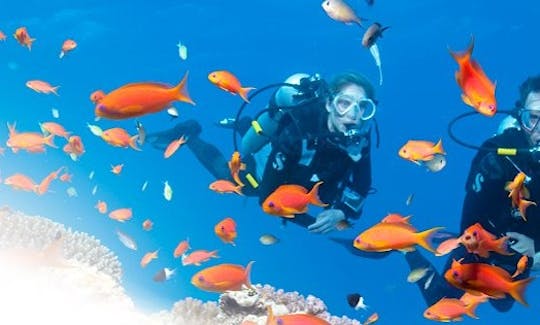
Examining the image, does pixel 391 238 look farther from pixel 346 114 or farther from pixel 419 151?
pixel 346 114

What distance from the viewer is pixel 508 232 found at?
22.2 feet

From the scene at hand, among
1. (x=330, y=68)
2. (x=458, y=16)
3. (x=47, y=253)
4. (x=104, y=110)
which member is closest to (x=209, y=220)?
(x=330, y=68)

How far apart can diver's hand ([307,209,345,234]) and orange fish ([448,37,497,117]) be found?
2.45m

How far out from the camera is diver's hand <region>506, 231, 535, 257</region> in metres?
6.46

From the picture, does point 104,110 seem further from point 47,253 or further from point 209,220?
point 209,220

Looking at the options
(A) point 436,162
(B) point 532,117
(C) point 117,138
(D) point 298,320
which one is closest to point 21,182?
(C) point 117,138

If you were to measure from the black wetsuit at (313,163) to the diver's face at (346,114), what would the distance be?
4.4 inches

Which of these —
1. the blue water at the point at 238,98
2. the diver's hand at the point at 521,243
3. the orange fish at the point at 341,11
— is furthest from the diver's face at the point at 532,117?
the blue water at the point at 238,98

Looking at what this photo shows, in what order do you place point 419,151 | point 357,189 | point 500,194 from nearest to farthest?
1. point 419,151
2. point 500,194
3. point 357,189

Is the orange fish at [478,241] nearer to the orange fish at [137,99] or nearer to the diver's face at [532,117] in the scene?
the orange fish at [137,99]

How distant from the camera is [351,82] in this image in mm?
7656

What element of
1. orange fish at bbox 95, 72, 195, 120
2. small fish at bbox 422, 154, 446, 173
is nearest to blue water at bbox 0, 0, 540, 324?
small fish at bbox 422, 154, 446, 173

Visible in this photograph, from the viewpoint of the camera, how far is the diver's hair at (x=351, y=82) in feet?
24.8

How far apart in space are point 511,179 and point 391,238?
11.7 ft
